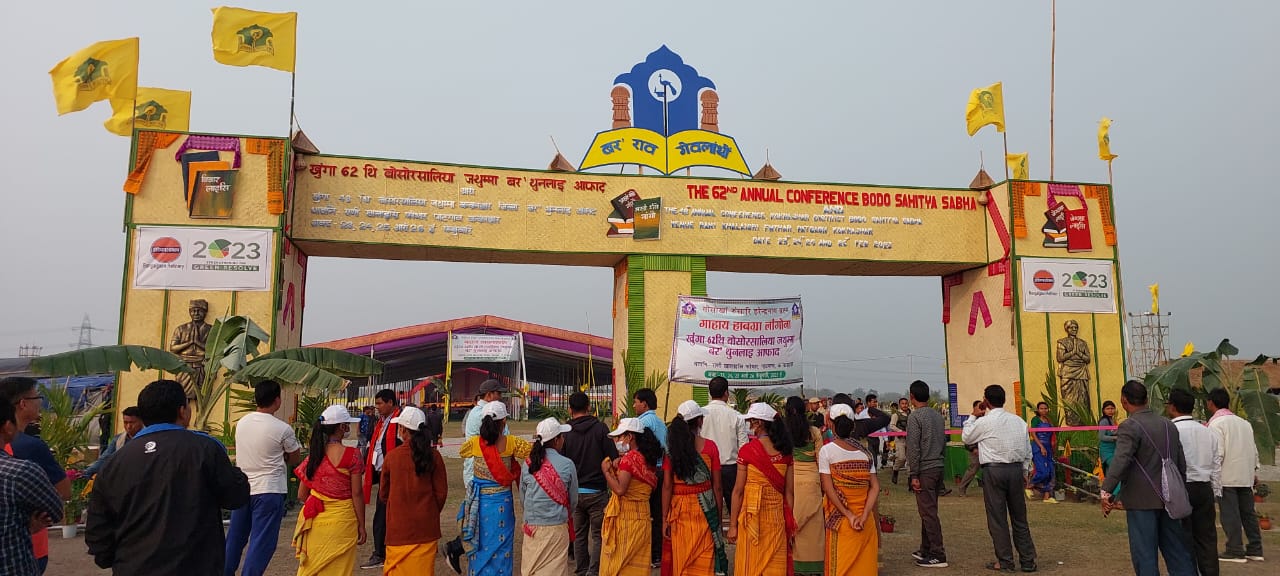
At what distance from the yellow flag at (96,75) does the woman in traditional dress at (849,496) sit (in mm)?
12045

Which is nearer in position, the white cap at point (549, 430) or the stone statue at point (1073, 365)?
the white cap at point (549, 430)

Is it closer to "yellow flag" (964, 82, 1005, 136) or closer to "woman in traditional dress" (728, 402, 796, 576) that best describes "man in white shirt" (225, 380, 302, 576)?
"woman in traditional dress" (728, 402, 796, 576)

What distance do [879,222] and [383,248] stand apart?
8.74m

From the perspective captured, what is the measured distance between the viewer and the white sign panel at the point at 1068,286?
575 inches

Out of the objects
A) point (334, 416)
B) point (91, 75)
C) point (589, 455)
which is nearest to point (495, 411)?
point (334, 416)

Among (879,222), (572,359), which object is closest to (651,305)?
(879,222)

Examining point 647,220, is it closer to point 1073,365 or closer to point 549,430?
point 1073,365

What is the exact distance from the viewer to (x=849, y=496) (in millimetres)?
5727

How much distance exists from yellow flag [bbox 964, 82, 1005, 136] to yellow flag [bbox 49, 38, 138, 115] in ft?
46.9

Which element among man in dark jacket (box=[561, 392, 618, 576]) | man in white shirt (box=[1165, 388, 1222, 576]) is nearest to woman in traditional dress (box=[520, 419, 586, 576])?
man in dark jacket (box=[561, 392, 618, 576])

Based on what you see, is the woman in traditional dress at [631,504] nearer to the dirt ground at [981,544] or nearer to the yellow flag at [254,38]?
the dirt ground at [981,544]

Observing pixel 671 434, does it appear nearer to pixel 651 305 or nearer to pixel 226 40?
pixel 651 305

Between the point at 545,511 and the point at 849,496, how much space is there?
211 cm

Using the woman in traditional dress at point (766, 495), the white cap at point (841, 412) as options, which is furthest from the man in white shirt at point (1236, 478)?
the woman in traditional dress at point (766, 495)
